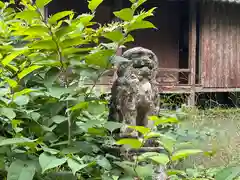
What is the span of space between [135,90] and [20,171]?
1.37 m

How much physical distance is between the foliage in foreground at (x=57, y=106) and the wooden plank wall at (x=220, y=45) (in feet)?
31.8

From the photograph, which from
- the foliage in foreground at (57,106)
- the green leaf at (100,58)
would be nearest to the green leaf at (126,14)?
the foliage in foreground at (57,106)

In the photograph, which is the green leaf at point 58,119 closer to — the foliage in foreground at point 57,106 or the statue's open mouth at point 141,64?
the foliage in foreground at point 57,106

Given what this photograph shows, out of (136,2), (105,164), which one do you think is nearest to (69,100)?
(105,164)

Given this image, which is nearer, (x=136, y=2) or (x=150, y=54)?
(x=136, y=2)

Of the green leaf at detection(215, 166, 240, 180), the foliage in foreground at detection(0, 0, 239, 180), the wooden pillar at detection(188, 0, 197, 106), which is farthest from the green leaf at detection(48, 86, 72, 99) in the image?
the wooden pillar at detection(188, 0, 197, 106)

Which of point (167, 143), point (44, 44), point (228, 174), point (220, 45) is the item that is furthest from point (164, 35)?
point (228, 174)

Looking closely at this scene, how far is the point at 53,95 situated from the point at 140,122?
134cm

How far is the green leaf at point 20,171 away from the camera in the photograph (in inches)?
45.4

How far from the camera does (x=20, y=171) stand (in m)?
1.17

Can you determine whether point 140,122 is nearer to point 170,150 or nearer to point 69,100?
point 69,100

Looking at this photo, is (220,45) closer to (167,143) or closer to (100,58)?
(100,58)

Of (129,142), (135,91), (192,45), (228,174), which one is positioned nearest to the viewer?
(228,174)

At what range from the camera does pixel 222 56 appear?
37.5 feet
